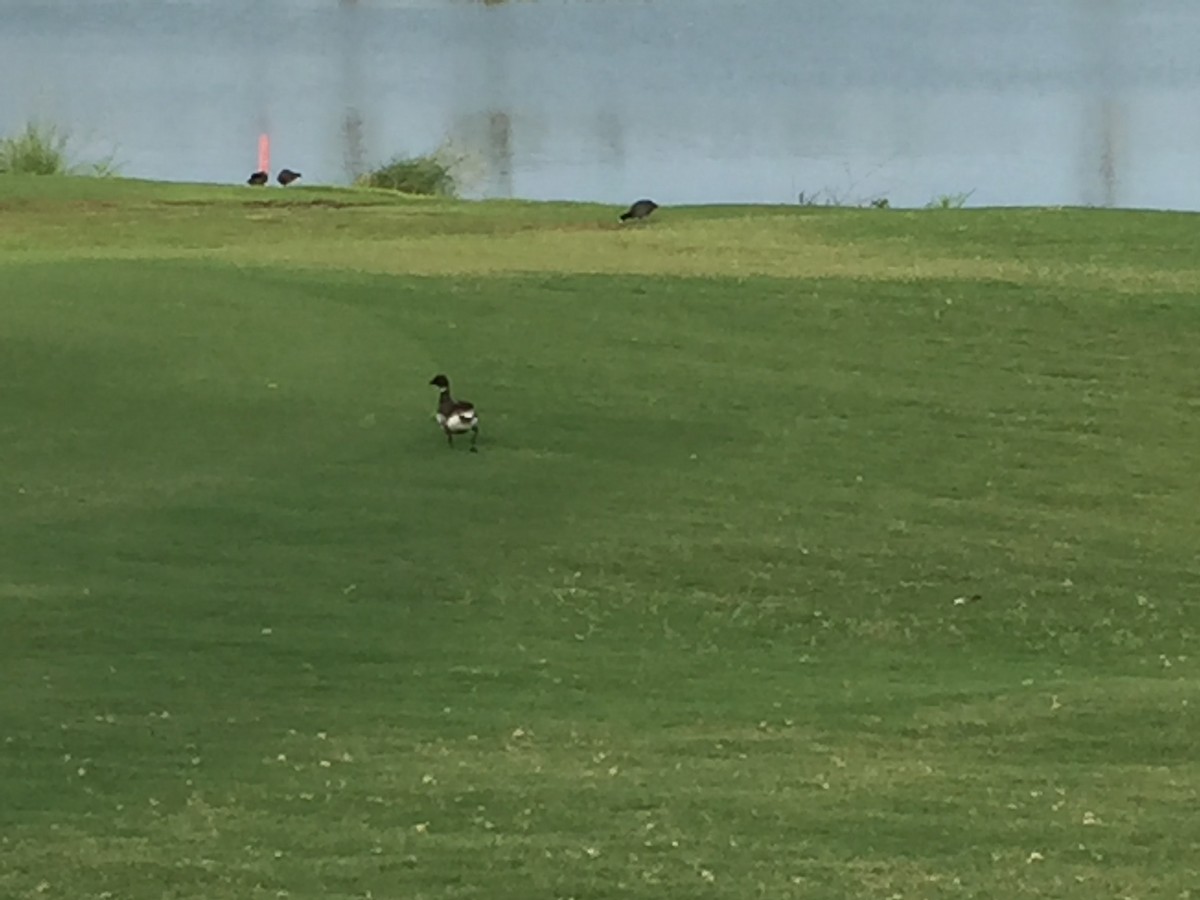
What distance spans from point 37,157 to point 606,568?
17.3 metres

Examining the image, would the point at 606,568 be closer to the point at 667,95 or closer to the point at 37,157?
the point at 37,157

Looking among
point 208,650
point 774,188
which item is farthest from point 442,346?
point 774,188

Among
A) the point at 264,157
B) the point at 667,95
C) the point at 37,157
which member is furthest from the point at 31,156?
the point at 667,95

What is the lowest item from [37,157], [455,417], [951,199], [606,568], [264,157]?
[606,568]

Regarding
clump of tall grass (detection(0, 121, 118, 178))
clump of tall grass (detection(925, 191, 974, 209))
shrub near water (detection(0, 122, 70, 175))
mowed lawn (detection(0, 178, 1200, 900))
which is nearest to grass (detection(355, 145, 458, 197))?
clump of tall grass (detection(0, 121, 118, 178))

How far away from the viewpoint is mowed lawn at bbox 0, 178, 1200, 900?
18.7ft

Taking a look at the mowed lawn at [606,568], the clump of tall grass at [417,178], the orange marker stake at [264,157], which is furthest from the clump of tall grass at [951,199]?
the orange marker stake at [264,157]

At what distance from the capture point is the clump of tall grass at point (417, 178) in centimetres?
2450

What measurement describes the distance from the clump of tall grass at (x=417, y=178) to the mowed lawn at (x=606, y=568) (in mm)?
8749

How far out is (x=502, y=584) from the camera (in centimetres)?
858

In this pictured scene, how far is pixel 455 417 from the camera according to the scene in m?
10.1

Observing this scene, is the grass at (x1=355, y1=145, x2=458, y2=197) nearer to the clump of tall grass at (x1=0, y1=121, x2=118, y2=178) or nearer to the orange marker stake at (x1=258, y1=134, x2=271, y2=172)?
the orange marker stake at (x1=258, y1=134, x2=271, y2=172)

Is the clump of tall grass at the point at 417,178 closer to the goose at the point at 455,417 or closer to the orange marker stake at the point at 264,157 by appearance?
the orange marker stake at the point at 264,157

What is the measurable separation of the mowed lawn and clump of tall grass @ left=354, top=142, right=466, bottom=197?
8.75 metres
